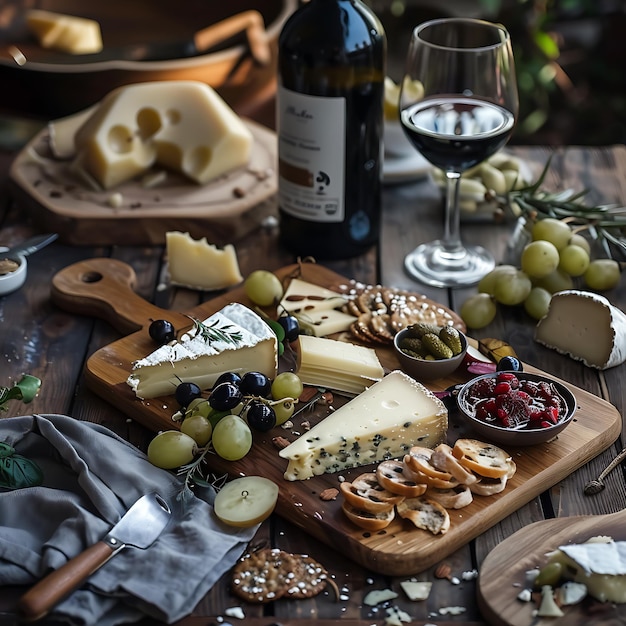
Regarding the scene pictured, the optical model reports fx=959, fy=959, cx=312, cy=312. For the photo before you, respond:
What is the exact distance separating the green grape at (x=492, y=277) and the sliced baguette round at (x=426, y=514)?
61cm

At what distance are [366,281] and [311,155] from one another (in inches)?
10.4

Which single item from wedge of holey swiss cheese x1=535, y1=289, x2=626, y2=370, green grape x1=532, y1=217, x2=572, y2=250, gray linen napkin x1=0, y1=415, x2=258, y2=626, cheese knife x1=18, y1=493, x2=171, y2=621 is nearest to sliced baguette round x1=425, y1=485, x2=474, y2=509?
gray linen napkin x1=0, y1=415, x2=258, y2=626

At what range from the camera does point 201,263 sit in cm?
179

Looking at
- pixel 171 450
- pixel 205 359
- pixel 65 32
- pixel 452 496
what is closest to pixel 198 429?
pixel 171 450

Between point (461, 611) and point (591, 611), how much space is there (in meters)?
0.14

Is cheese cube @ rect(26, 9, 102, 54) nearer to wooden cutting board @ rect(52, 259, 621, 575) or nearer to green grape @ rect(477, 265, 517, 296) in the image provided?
wooden cutting board @ rect(52, 259, 621, 575)

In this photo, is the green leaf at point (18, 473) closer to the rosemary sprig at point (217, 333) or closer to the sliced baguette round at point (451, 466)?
the rosemary sprig at point (217, 333)

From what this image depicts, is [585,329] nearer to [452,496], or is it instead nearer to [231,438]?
[452,496]

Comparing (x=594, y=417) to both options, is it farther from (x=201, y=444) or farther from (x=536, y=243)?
(x=201, y=444)

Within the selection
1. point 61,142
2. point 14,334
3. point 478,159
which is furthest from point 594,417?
point 61,142

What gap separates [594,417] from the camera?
140 centimetres

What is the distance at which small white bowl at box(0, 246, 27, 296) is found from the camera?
1.75 metres

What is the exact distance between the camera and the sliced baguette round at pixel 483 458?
1.24 metres

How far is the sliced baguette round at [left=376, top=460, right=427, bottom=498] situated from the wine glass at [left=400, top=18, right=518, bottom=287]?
0.63m
